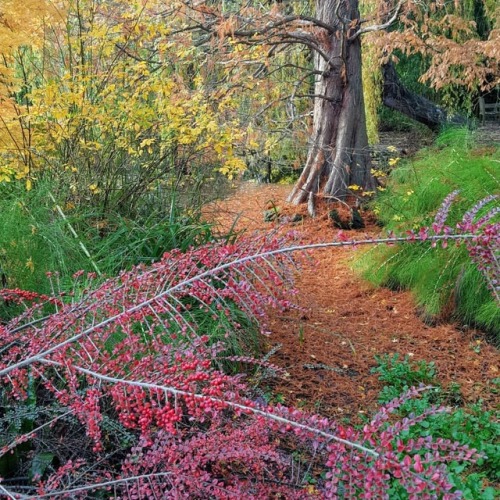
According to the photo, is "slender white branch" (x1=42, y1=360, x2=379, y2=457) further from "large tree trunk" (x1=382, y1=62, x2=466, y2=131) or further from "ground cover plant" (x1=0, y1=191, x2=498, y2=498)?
"large tree trunk" (x1=382, y1=62, x2=466, y2=131)

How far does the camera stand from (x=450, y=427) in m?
2.88

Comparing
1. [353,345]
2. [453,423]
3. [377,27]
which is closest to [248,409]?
[453,423]

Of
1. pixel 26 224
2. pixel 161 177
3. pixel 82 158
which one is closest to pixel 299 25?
pixel 161 177

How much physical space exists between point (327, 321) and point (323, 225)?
266cm

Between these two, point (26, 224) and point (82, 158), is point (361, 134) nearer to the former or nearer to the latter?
point (82, 158)

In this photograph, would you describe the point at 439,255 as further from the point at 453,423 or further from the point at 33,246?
the point at 33,246

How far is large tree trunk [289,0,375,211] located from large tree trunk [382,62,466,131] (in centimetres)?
367

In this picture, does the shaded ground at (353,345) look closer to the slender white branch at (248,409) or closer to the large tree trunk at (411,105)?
the slender white branch at (248,409)

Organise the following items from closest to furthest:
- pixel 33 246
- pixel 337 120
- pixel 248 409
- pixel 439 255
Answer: pixel 248 409 < pixel 33 246 < pixel 439 255 < pixel 337 120

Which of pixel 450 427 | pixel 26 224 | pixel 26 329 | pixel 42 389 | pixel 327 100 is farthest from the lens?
pixel 327 100

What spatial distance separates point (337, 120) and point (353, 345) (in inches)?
158

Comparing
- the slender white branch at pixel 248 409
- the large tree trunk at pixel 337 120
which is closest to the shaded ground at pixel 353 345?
the slender white branch at pixel 248 409

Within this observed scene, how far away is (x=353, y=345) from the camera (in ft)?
13.0

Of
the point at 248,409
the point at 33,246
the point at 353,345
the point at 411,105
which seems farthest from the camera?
the point at 411,105
